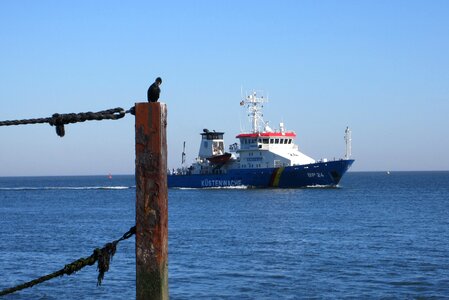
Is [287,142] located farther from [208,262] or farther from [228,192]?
[208,262]

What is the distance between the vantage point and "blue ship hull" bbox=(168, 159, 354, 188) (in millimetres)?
74000

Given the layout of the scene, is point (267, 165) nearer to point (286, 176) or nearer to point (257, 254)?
point (286, 176)

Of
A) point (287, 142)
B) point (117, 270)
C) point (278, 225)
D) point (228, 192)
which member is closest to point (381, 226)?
point (278, 225)

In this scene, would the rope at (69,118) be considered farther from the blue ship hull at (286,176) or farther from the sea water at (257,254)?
the blue ship hull at (286,176)

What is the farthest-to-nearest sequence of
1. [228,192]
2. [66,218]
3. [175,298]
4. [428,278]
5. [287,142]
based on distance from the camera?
[228,192]
[287,142]
[66,218]
[428,278]
[175,298]

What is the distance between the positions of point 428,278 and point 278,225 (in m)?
20.7

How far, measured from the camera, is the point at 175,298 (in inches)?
746

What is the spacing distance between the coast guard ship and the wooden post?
65305mm

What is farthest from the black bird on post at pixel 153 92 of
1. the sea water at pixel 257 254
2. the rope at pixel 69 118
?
the sea water at pixel 257 254

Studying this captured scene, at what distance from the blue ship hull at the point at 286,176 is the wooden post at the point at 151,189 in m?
67.2

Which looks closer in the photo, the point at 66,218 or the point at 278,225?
the point at 278,225

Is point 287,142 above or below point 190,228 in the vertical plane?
above

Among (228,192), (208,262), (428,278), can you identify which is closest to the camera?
(428,278)

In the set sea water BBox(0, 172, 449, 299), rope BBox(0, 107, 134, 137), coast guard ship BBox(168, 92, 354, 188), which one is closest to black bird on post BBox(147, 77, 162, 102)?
rope BBox(0, 107, 134, 137)
